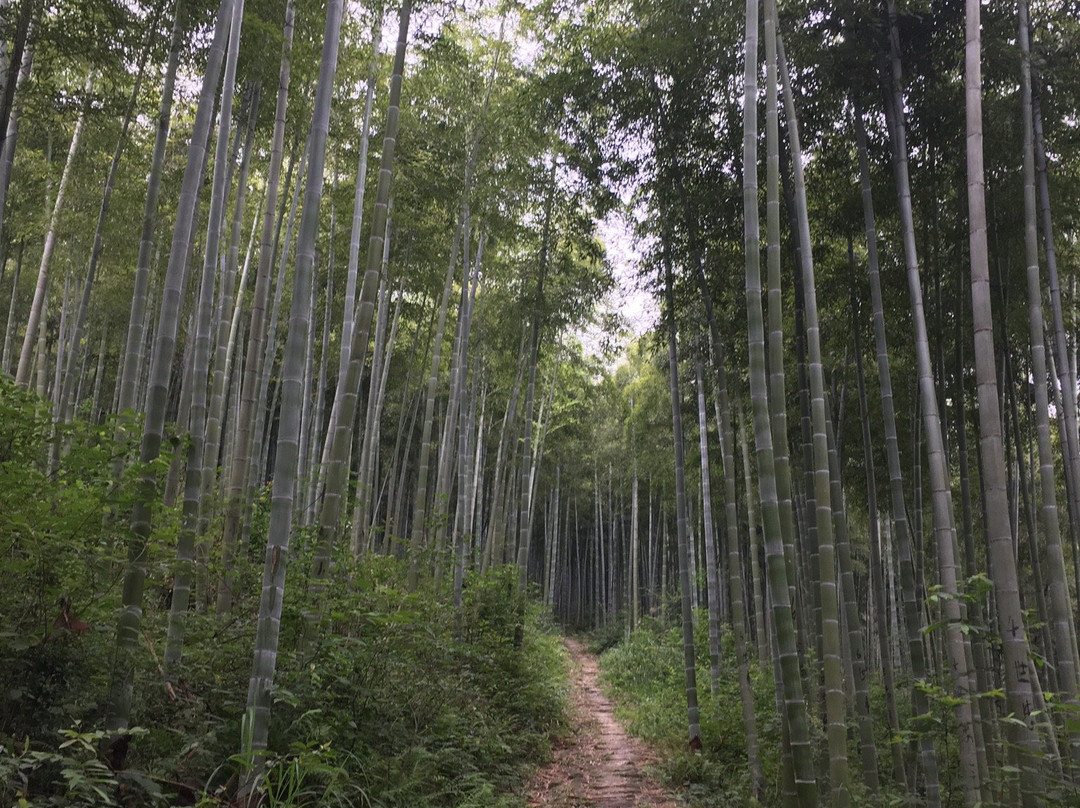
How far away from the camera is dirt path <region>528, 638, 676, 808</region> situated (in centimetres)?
510

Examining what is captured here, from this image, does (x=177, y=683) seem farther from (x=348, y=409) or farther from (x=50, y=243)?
(x=50, y=243)

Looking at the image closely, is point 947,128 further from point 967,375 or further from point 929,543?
point 929,543

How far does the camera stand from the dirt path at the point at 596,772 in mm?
5102

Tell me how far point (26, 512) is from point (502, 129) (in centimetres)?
585

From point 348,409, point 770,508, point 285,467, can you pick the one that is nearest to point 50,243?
point 348,409

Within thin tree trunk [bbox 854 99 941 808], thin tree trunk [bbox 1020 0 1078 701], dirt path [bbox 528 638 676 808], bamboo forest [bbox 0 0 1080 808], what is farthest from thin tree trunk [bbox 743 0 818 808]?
dirt path [bbox 528 638 676 808]

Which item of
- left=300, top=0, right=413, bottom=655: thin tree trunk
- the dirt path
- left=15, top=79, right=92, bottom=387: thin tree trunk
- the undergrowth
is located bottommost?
the dirt path

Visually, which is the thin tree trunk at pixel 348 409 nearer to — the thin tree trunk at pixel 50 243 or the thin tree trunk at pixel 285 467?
the thin tree trunk at pixel 285 467

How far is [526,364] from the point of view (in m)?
10.2

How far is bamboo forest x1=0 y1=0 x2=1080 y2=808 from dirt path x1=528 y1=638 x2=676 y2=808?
60 mm

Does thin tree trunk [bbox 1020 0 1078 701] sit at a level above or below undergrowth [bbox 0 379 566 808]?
above

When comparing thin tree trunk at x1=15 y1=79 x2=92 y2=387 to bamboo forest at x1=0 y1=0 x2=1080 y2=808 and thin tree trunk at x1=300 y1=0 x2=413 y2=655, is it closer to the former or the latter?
bamboo forest at x1=0 y1=0 x2=1080 y2=808

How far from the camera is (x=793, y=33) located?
15.4 ft

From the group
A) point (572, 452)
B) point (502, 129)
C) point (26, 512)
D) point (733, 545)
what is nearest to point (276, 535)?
point (26, 512)
